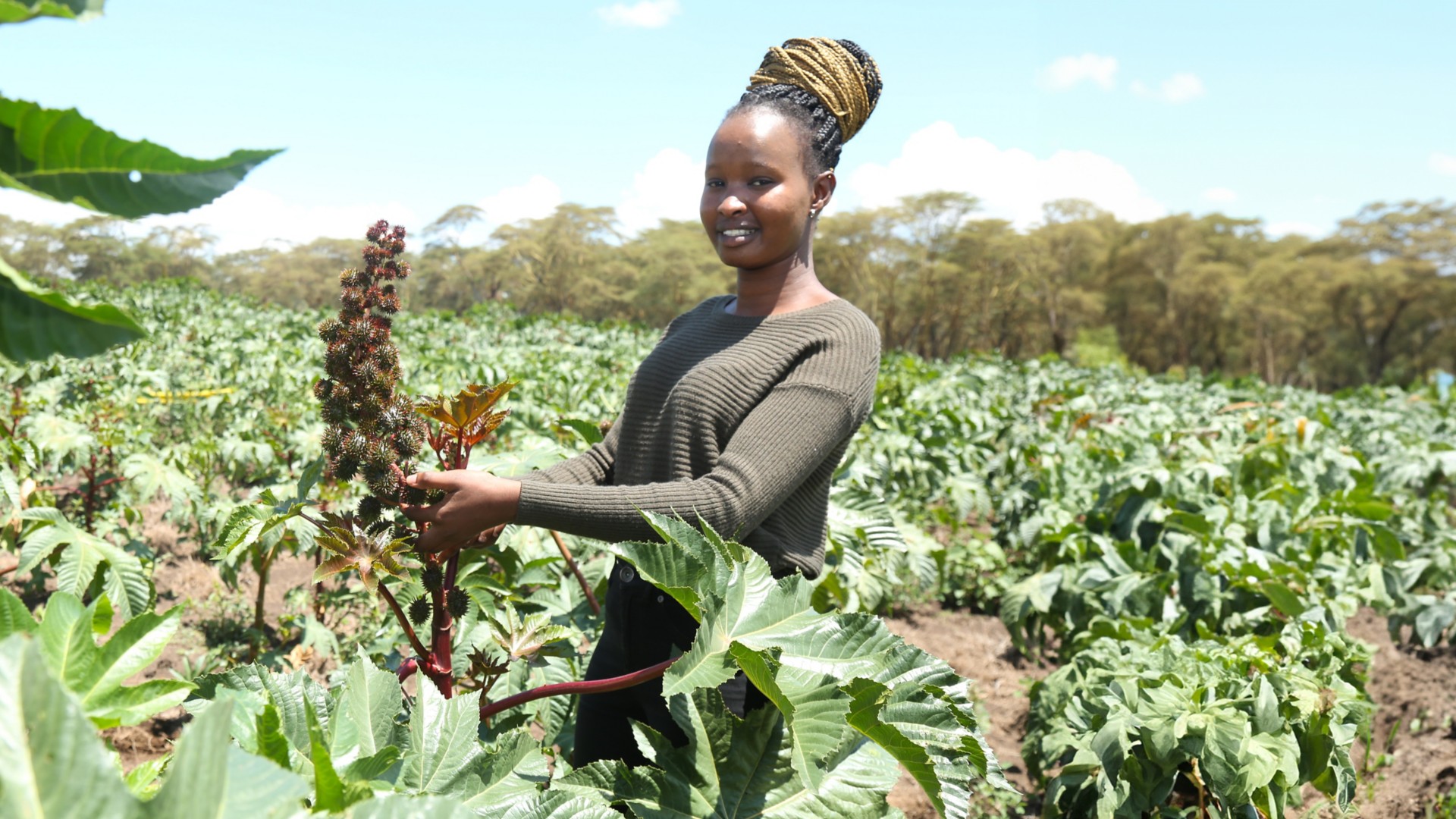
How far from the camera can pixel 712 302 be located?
1963 millimetres

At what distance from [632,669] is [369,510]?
667mm

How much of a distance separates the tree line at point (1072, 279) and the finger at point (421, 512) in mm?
34957

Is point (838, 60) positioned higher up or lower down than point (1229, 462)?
higher up

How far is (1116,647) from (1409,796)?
3.80ft

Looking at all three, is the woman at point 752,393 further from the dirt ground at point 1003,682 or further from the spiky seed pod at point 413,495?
the dirt ground at point 1003,682

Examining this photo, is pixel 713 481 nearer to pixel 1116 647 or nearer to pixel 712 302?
pixel 712 302

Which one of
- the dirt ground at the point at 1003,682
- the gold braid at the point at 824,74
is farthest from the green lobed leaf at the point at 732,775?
the dirt ground at the point at 1003,682

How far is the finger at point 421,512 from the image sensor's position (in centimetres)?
117

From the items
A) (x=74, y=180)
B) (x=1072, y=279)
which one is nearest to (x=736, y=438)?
(x=74, y=180)

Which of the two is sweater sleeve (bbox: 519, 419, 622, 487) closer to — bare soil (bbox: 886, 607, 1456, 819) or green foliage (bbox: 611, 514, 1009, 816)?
green foliage (bbox: 611, 514, 1009, 816)

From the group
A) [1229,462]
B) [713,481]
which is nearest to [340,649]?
[713,481]

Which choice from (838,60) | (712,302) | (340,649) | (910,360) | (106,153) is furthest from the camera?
(910,360)

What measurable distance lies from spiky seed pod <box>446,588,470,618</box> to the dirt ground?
1.42 m

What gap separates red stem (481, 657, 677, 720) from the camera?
1072 mm
